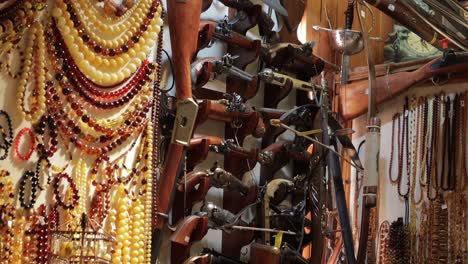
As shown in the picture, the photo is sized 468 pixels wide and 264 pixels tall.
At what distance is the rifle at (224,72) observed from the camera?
84.4 inches

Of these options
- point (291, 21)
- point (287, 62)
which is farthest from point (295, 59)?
point (291, 21)

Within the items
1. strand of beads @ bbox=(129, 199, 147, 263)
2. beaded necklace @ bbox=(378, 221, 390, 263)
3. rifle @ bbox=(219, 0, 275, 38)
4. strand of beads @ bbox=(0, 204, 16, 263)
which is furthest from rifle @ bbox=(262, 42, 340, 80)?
strand of beads @ bbox=(0, 204, 16, 263)

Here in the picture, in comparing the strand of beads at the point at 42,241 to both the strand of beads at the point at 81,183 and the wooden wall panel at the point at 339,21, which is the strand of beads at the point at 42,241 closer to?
the strand of beads at the point at 81,183

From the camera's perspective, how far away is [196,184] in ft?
6.93

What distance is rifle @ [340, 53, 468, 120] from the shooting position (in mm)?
2718

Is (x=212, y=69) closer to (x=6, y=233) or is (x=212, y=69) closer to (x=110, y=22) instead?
(x=110, y=22)

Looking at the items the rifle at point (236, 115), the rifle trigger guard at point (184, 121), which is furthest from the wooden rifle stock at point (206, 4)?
the rifle trigger guard at point (184, 121)

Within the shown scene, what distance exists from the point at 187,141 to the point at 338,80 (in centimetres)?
110

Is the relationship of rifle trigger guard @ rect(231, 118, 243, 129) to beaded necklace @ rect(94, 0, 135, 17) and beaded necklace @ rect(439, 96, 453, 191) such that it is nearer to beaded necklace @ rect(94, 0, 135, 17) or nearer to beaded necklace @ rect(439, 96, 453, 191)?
beaded necklace @ rect(94, 0, 135, 17)

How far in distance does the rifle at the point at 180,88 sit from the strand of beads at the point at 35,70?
0.50 meters

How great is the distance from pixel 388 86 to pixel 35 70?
167 cm

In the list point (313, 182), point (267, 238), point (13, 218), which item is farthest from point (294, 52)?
point (13, 218)

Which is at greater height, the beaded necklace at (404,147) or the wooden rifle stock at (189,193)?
the beaded necklace at (404,147)

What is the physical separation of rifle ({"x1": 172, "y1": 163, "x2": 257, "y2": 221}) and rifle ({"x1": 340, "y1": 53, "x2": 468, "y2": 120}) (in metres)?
0.79
